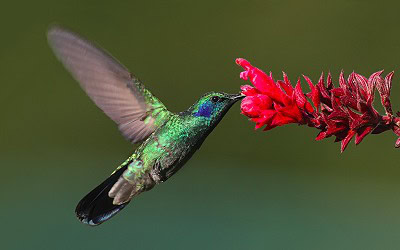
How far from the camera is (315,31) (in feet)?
10.8

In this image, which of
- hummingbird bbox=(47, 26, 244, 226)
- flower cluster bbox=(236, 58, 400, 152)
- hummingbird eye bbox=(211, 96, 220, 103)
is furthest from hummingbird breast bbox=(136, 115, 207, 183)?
flower cluster bbox=(236, 58, 400, 152)

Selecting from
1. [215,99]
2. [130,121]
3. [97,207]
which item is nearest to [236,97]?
[215,99]

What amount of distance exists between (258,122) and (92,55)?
691mm

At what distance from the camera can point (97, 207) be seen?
1.85m

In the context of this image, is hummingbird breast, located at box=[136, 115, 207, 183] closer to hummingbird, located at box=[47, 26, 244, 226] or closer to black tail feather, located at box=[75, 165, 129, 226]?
hummingbird, located at box=[47, 26, 244, 226]

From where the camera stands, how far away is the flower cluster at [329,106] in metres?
1.25

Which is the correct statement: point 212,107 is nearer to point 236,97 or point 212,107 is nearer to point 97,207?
point 236,97

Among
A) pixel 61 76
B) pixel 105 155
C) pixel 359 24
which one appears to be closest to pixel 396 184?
pixel 359 24

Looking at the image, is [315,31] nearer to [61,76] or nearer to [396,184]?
[396,184]

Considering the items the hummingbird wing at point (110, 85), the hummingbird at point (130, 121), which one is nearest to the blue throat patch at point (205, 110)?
the hummingbird at point (130, 121)

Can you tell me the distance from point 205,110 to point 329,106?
0.56 metres

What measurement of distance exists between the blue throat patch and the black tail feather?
0.37 meters

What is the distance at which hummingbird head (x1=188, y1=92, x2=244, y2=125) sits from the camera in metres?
1.75

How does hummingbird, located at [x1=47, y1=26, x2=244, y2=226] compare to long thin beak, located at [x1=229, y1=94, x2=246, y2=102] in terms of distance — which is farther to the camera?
hummingbird, located at [x1=47, y1=26, x2=244, y2=226]
